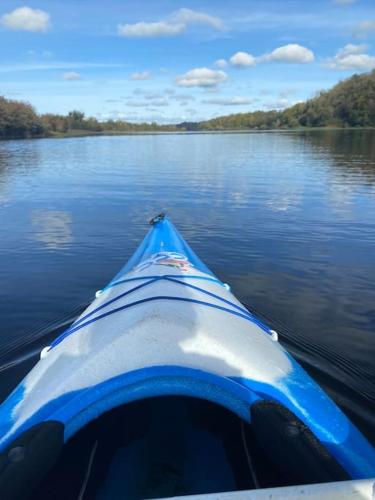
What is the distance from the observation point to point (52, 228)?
44.3 feet

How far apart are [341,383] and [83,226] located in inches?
407

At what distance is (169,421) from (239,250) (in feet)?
26.2

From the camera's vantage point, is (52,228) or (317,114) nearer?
(52,228)

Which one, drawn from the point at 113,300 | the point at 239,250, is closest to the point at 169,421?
the point at 113,300

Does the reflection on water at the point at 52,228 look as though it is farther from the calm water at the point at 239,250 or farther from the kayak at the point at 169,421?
the kayak at the point at 169,421

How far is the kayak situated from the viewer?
253 centimetres

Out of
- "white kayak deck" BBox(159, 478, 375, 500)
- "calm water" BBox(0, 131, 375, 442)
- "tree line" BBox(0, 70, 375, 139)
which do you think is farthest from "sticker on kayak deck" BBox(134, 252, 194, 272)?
"tree line" BBox(0, 70, 375, 139)

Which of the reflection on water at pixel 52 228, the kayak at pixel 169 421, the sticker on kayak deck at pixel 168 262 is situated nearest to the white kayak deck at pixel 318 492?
the kayak at pixel 169 421

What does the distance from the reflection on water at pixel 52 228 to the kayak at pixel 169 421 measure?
8683 millimetres

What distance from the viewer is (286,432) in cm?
254

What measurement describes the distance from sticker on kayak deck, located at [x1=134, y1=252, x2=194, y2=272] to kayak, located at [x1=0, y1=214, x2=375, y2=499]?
8.35ft

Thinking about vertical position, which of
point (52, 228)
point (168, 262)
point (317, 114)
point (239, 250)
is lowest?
point (239, 250)

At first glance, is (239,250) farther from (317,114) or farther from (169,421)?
(317,114)

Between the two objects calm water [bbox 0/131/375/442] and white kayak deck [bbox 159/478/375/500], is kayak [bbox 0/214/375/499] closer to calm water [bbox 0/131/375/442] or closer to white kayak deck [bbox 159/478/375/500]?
white kayak deck [bbox 159/478/375/500]
